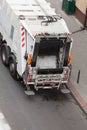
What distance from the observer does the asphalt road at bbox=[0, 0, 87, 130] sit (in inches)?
819

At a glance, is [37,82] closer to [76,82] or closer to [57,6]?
[76,82]

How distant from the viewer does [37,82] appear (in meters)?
22.5

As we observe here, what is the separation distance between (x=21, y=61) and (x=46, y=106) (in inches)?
87.7

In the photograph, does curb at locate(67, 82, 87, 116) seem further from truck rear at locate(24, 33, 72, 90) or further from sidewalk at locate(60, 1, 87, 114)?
truck rear at locate(24, 33, 72, 90)

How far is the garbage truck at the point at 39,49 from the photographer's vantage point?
2216 cm

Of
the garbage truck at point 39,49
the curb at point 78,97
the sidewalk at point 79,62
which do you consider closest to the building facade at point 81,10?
the sidewalk at point 79,62

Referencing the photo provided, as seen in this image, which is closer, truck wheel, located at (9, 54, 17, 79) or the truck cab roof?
the truck cab roof

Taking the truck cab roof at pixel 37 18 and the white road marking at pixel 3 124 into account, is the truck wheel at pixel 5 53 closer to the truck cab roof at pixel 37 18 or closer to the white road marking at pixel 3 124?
the truck cab roof at pixel 37 18

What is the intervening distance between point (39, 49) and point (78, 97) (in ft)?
8.80

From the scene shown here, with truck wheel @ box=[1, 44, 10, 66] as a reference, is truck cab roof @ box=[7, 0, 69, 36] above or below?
above

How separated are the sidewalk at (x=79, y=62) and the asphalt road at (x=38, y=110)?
1.18 ft

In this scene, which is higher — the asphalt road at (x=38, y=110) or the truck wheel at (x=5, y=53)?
the truck wheel at (x=5, y=53)

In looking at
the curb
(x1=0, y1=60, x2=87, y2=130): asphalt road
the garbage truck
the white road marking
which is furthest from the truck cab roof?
the white road marking

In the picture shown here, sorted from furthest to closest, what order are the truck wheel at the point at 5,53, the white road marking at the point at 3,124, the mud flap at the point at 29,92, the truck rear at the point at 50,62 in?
the truck wheel at the point at 5,53, the mud flap at the point at 29,92, the truck rear at the point at 50,62, the white road marking at the point at 3,124
